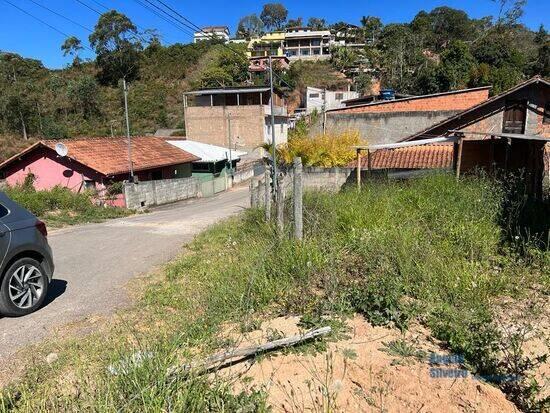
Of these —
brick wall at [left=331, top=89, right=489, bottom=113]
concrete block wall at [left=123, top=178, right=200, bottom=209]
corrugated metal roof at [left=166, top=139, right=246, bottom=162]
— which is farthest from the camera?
corrugated metal roof at [left=166, top=139, right=246, bottom=162]

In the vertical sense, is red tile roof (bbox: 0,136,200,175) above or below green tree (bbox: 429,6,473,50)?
below

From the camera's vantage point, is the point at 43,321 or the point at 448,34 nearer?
the point at 43,321

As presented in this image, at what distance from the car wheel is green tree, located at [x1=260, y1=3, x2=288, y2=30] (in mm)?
118032

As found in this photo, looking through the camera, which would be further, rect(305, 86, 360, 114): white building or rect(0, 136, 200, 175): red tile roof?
rect(305, 86, 360, 114): white building

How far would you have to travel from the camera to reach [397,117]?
21969 millimetres

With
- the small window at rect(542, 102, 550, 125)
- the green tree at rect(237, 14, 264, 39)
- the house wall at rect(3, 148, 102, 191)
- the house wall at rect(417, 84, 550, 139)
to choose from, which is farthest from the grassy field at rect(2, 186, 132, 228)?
the green tree at rect(237, 14, 264, 39)

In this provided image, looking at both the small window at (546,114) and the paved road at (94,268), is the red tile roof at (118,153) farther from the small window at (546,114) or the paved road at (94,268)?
the small window at (546,114)

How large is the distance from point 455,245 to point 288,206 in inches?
125

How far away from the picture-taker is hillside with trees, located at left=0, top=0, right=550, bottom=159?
1769 inches

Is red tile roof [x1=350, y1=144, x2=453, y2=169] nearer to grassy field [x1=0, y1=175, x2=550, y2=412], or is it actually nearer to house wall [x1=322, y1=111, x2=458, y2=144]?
house wall [x1=322, y1=111, x2=458, y2=144]

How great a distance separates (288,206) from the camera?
7.95 meters

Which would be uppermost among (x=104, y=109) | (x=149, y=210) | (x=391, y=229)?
(x=104, y=109)

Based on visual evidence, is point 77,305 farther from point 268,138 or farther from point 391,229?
point 268,138

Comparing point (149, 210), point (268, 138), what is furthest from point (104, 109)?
point (149, 210)
